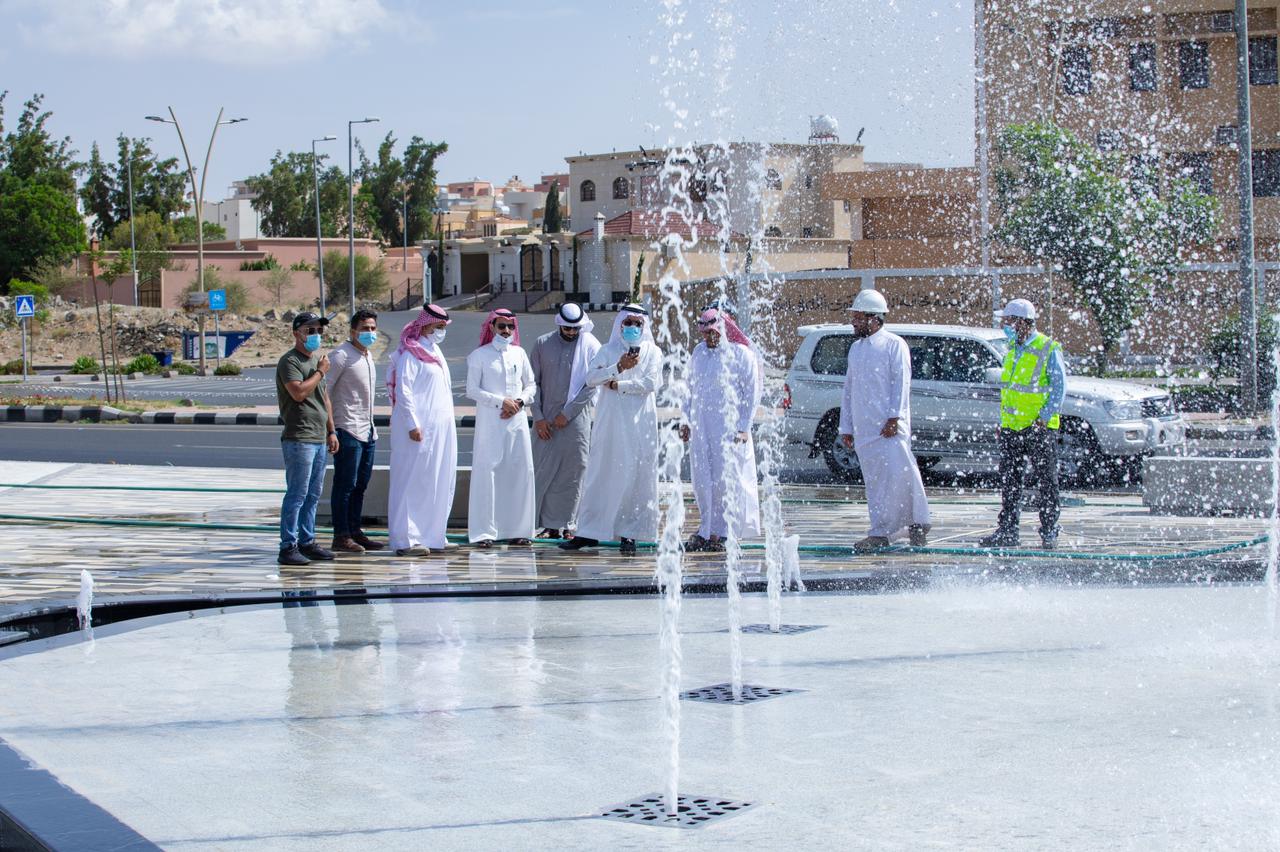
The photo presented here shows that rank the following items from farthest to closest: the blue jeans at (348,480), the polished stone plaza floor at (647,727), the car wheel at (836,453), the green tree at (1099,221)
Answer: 1. the green tree at (1099,221)
2. the car wheel at (836,453)
3. the blue jeans at (348,480)
4. the polished stone plaza floor at (647,727)

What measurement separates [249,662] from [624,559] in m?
3.84

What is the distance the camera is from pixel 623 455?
10867 mm

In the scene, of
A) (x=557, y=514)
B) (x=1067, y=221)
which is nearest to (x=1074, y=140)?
(x=1067, y=221)

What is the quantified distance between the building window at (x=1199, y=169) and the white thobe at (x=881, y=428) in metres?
29.2

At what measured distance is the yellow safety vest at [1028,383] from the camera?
10.4 m

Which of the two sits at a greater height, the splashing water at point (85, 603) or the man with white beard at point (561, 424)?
the man with white beard at point (561, 424)

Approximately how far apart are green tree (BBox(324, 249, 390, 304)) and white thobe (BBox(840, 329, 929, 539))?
6183 centimetres

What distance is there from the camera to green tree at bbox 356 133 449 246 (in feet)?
309

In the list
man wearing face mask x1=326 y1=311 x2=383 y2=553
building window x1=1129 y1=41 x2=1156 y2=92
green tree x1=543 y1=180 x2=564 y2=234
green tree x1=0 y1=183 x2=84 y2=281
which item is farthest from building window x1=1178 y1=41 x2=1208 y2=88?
green tree x1=0 y1=183 x2=84 y2=281

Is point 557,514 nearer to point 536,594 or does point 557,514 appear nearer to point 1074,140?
point 536,594

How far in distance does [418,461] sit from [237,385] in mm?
29955

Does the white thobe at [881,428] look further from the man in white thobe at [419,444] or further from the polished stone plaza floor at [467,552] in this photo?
the man in white thobe at [419,444]

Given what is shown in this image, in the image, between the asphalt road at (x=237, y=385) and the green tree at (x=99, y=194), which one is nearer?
the asphalt road at (x=237, y=385)

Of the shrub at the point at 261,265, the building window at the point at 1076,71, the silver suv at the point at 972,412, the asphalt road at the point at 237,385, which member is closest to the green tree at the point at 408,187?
the shrub at the point at 261,265
